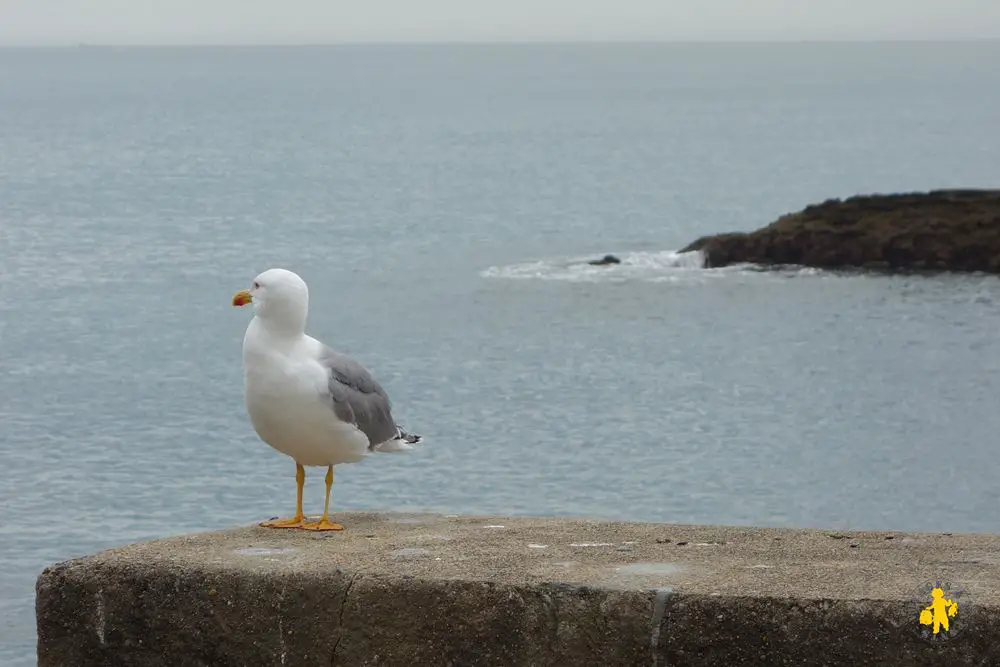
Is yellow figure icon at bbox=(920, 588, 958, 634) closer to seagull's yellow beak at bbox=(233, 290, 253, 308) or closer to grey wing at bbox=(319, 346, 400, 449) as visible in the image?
grey wing at bbox=(319, 346, 400, 449)

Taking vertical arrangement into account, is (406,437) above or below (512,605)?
above

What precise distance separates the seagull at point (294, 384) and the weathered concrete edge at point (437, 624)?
167 centimetres

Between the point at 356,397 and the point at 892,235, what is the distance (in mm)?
50308

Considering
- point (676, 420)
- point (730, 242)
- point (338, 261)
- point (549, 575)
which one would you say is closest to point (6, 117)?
point (338, 261)

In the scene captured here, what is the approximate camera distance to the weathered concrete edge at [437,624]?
258 inches

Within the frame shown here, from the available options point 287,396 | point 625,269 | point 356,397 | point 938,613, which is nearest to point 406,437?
point 356,397

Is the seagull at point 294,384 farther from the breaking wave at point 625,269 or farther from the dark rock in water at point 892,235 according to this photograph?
the breaking wave at point 625,269

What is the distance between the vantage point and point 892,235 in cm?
5766

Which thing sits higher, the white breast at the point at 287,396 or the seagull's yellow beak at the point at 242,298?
the seagull's yellow beak at the point at 242,298

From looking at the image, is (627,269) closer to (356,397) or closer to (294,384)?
→ (356,397)

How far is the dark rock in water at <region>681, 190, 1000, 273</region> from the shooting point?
56875 millimetres

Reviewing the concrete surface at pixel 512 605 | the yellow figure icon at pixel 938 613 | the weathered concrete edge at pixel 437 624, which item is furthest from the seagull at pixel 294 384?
the yellow figure icon at pixel 938 613

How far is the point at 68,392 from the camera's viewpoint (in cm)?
4709

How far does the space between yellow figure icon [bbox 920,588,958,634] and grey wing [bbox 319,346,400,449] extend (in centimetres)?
371
